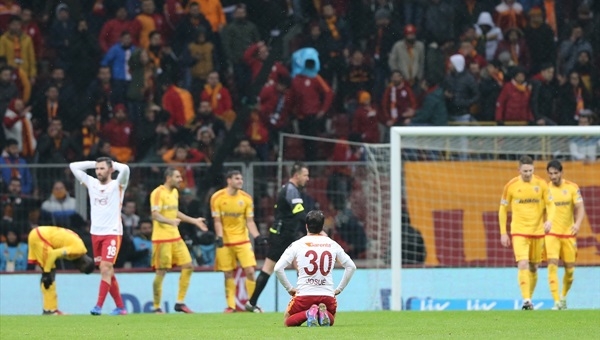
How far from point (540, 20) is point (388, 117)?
3.48 metres

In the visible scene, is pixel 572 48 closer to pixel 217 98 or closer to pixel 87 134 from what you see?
pixel 217 98

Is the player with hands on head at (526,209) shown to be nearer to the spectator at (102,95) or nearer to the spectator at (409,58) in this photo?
the spectator at (409,58)

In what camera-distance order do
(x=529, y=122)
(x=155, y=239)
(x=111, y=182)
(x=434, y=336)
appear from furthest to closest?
(x=529, y=122)
(x=155, y=239)
(x=111, y=182)
(x=434, y=336)

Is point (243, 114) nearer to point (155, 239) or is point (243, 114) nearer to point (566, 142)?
point (155, 239)

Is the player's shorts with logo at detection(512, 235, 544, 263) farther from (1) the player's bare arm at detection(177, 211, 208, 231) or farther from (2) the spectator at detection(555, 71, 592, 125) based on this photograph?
(2) the spectator at detection(555, 71, 592, 125)

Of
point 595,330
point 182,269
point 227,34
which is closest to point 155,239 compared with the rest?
point 182,269

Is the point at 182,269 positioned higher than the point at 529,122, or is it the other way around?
the point at 529,122

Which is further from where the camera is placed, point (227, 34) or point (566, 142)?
point (227, 34)

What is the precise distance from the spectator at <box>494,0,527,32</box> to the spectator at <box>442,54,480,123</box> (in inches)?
68.5

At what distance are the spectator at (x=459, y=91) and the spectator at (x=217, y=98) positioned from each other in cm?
382

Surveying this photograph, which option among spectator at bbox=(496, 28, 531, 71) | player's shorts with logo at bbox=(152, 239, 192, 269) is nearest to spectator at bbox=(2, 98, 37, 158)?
player's shorts with logo at bbox=(152, 239, 192, 269)

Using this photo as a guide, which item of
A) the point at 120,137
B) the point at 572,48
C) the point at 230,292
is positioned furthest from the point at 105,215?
the point at 572,48

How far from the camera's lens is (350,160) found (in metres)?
22.2

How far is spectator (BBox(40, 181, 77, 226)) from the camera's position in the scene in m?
20.5
